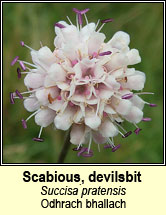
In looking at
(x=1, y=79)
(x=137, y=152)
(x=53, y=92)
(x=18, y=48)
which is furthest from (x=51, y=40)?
(x=53, y=92)

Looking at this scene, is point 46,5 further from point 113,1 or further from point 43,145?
point 43,145

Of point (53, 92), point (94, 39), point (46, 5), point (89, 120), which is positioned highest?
point (46, 5)

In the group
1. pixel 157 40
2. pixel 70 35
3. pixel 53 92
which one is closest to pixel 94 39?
pixel 70 35

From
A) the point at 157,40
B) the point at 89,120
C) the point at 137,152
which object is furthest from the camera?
the point at 157,40

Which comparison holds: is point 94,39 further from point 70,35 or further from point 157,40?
point 157,40

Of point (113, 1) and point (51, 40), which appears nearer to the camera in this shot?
point (51, 40)

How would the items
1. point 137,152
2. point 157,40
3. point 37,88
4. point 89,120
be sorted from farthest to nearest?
point 157,40 < point 137,152 < point 37,88 < point 89,120

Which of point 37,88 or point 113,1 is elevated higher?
point 113,1
